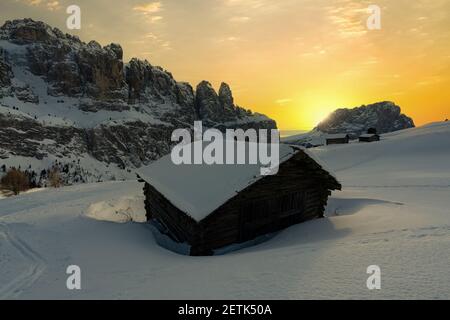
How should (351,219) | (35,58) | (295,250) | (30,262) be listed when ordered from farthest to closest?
1. (35,58)
2. (351,219)
3. (30,262)
4. (295,250)

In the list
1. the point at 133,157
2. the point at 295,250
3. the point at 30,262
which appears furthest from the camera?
the point at 133,157

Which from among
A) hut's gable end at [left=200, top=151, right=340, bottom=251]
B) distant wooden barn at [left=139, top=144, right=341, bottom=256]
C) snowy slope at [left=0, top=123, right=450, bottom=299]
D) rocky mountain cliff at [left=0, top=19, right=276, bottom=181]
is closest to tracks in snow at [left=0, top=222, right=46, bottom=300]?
snowy slope at [left=0, top=123, right=450, bottom=299]

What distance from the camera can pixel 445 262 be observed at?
6301mm

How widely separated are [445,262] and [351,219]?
5.94 meters

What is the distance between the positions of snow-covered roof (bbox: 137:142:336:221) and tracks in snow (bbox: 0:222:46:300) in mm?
4666

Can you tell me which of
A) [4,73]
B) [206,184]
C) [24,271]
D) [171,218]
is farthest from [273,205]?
[4,73]

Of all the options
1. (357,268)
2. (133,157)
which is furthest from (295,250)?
(133,157)

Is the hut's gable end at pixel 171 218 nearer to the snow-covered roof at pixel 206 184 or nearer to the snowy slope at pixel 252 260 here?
the snow-covered roof at pixel 206 184

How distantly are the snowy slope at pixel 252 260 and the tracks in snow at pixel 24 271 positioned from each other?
0.09 ft

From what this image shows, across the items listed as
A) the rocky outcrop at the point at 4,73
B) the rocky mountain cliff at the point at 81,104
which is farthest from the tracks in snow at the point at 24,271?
the rocky outcrop at the point at 4,73

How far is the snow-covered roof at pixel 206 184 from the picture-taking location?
34.9 ft

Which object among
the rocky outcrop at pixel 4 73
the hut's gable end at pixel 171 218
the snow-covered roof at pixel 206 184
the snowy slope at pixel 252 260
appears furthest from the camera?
the rocky outcrop at pixel 4 73

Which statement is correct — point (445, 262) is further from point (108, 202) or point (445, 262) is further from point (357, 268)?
point (108, 202)

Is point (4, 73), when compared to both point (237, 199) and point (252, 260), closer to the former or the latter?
point (237, 199)
